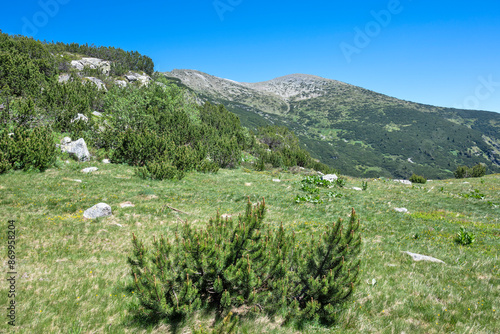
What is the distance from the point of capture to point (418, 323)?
4.79 meters

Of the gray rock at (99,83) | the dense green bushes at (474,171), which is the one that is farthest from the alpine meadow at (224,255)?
the gray rock at (99,83)

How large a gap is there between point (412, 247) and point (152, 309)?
9487mm

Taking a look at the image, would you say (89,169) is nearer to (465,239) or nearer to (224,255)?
(224,255)

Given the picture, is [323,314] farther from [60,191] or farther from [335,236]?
[60,191]

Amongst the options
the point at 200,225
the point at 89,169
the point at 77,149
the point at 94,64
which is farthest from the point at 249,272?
→ the point at 94,64

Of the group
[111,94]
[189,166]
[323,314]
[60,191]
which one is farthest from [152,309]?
[111,94]

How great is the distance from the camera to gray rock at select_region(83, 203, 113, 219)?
10.2 m

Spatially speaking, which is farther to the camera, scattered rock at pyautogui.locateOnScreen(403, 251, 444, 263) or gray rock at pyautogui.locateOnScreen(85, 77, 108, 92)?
gray rock at pyautogui.locateOnScreen(85, 77, 108, 92)

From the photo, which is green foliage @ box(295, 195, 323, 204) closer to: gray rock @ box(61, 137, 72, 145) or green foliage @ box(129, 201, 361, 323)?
green foliage @ box(129, 201, 361, 323)

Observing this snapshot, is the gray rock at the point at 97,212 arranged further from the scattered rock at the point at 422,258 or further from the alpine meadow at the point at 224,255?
the scattered rock at the point at 422,258

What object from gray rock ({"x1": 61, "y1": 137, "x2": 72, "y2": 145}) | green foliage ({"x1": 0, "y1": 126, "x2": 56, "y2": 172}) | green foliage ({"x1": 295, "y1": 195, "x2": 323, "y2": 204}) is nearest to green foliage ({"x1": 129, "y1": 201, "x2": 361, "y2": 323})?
green foliage ({"x1": 295, "y1": 195, "x2": 323, "y2": 204})

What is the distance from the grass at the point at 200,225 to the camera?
4566 millimetres

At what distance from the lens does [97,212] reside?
1036cm

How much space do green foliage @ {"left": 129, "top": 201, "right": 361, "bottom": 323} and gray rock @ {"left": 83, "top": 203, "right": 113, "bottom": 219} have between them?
7.36 m
